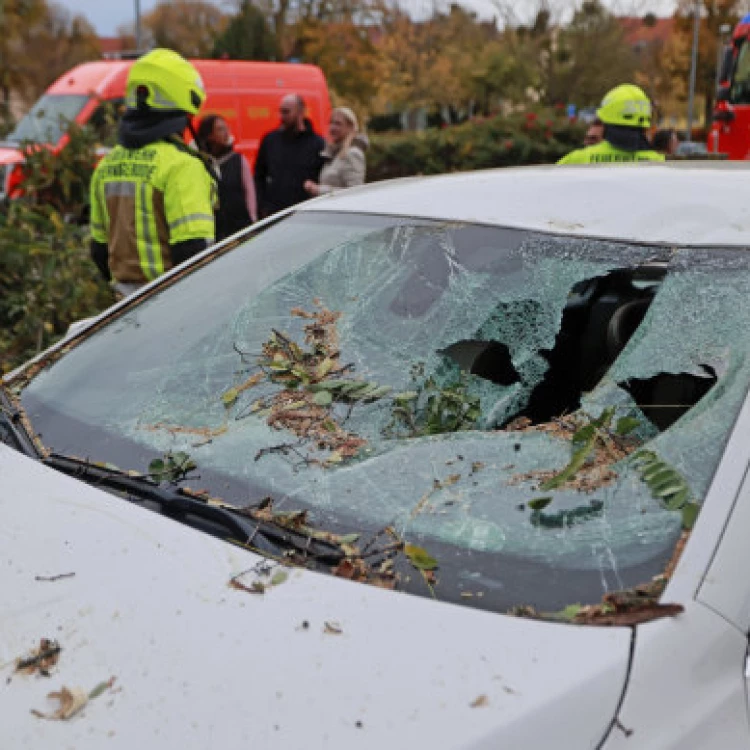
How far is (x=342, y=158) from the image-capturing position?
285 inches

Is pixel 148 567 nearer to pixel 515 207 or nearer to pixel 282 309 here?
pixel 282 309

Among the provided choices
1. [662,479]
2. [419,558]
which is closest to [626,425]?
[662,479]

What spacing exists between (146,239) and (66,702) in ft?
10.0

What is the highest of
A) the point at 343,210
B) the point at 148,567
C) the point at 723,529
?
the point at 343,210

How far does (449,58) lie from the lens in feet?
97.5

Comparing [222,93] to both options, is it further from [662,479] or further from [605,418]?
[662,479]

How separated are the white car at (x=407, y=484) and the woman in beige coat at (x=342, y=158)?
449 centimetres

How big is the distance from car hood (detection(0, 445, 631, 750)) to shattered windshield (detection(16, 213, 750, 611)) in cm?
13

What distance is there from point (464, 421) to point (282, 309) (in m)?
0.63

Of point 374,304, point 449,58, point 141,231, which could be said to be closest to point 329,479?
point 374,304

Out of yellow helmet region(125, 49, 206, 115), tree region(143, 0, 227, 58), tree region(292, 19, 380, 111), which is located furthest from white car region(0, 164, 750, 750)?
tree region(143, 0, 227, 58)

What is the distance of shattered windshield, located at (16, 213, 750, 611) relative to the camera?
1646 mm

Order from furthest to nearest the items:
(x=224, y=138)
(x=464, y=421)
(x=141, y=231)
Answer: (x=224, y=138), (x=141, y=231), (x=464, y=421)

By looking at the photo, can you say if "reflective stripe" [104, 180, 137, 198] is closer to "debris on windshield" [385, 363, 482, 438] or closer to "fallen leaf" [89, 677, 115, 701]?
"debris on windshield" [385, 363, 482, 438]
